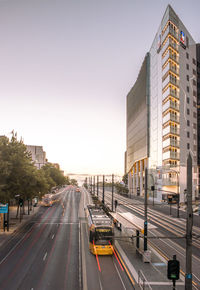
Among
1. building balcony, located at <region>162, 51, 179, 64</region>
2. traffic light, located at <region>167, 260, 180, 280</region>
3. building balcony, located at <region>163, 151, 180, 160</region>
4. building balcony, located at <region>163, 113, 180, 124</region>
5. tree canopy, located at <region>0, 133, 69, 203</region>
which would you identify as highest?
building balcony, located at <region>162, 51, 179, 64</region>

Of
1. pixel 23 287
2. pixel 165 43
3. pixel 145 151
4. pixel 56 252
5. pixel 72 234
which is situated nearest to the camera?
pixel 23 287

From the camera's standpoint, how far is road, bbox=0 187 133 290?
18.6 m

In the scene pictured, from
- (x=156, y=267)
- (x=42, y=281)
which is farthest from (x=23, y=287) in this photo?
(x=156, y=267)

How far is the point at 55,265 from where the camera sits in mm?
22547

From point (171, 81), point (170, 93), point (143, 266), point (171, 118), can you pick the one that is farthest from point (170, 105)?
point (143, 266)

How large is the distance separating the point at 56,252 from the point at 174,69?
70.6 meters

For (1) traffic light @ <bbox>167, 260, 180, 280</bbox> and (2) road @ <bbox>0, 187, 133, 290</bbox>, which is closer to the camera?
(1) traffic light @ <bbox>167, 260, 180, 280</bbox>

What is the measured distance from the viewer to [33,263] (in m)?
23.1

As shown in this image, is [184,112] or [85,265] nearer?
[85,265]

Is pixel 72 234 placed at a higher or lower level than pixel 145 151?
lower

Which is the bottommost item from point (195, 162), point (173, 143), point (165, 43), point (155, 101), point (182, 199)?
point (182, 199)

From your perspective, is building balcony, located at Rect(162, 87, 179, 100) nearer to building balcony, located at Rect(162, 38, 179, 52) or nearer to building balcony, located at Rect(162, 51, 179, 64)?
building balcony, located at Rect(162, 51, 179, 64)

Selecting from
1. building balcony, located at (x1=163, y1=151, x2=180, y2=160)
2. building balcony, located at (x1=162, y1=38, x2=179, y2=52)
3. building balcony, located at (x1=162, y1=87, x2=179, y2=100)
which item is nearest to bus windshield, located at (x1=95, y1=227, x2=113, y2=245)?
building balcony, located at (x1=163, y1=151, x2=180, y2=160)

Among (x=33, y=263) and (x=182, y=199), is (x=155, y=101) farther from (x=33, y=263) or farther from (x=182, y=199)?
(x=33, y=263)
